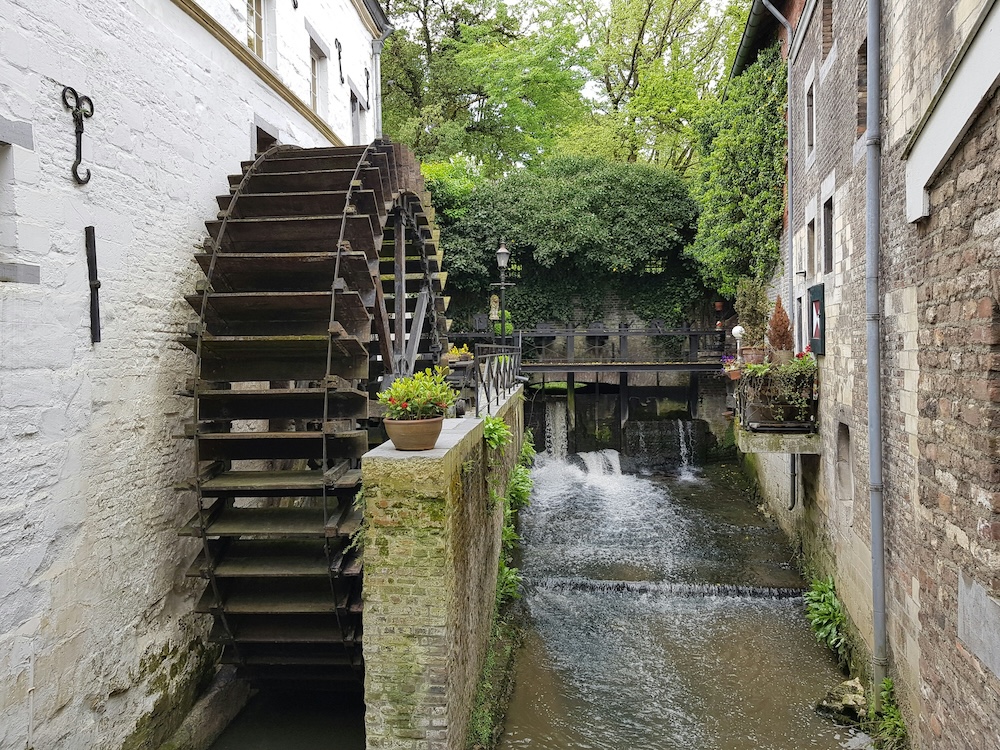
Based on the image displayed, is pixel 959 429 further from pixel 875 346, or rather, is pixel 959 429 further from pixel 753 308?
pixel 753 308

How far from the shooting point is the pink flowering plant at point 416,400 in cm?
469

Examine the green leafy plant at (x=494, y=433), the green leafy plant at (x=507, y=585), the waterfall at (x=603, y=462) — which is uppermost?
the green leafy plant at (x=494, y=433)

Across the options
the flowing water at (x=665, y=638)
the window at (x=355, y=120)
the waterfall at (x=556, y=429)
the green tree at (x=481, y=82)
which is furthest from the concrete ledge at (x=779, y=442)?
the green tree at (x=481, y=82)

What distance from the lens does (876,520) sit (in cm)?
551

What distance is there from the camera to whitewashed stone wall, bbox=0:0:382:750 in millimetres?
4039

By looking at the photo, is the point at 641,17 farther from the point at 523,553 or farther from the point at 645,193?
the point at 523,553

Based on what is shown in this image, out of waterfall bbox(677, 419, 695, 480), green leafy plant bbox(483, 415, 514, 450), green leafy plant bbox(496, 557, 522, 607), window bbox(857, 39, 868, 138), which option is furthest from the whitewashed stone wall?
waterfall bbox(677, 419, 695, 480)

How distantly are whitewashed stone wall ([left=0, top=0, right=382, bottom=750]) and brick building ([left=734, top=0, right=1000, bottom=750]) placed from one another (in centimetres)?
536

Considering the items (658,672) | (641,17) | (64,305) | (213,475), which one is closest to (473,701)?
(658,672)

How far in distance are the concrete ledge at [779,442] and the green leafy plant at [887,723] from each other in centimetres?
311

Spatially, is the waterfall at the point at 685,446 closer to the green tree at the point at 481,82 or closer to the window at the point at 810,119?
the window at the point at 810,119

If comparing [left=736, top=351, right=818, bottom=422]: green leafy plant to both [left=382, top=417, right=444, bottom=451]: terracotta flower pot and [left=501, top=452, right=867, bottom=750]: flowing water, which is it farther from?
[left=382, top=417, right=444, bottom=451]: terracotta flower pot

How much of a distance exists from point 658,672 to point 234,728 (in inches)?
161

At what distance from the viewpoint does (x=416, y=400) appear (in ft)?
15.4
